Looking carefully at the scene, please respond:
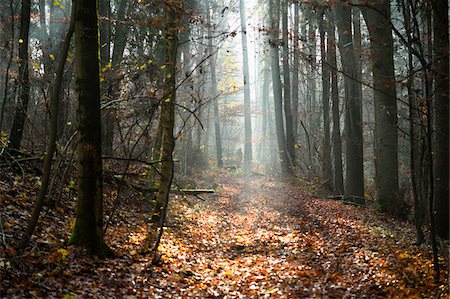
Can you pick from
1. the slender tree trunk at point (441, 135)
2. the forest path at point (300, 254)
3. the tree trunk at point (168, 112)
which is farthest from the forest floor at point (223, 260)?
the tree trunk at point (168, 112)

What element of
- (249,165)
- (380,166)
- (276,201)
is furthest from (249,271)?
(249,165)

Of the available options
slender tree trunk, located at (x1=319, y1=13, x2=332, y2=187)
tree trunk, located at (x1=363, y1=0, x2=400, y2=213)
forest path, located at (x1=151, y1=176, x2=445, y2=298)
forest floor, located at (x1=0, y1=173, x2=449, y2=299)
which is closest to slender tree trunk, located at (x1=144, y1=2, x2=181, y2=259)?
forest floor, located at (x1=0, y1=173, x2=449, y2=299)

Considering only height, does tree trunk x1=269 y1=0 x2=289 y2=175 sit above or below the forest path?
above

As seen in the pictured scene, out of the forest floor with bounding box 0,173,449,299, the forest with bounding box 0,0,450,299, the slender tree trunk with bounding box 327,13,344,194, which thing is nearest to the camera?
the forest floor with bounding box 0,173,449,299

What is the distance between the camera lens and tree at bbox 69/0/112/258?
6414mm

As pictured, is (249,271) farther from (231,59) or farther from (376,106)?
(231,59)

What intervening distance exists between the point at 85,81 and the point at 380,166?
325 inches

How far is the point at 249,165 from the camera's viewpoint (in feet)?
104

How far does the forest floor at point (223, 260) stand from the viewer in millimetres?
5676

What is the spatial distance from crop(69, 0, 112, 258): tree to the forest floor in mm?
383

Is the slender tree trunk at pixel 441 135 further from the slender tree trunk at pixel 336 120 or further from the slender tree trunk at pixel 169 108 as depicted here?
the slender tree trunk at pixel 336 120

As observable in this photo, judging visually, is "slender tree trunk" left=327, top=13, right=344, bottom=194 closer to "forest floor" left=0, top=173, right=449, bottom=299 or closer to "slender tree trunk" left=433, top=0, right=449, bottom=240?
"forest floor" left=0, top=173, right=449, bottom=299

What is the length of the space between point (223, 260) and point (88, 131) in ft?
12.4

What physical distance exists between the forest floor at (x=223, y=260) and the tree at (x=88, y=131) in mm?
383
